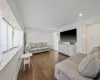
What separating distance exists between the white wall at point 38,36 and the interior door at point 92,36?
15.8 feet

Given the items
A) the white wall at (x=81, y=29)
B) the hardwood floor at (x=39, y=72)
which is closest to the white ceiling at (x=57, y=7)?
the white wall at (x=81, y=29)

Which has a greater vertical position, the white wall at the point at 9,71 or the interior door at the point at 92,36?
the interior door at the point at 92,36

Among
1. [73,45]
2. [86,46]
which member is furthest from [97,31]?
[73,45]

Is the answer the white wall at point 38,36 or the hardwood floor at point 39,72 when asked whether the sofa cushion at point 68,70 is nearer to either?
the hardwood floor at point 39,72

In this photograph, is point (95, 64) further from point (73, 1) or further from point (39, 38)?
point (39, 38)

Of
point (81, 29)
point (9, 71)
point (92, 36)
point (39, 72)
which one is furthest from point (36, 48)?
point (9, 71)

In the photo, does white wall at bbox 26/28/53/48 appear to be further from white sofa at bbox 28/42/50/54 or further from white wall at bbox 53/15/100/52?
white wall at bbox 53/15/100/52

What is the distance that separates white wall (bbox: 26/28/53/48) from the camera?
6832mm

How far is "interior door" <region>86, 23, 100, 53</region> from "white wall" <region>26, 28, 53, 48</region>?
481 cm

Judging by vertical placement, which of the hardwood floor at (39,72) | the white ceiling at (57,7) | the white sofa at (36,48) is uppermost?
the white ceiling at (57,7)

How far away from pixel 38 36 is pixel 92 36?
512cm

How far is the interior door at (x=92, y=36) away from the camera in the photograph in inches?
128

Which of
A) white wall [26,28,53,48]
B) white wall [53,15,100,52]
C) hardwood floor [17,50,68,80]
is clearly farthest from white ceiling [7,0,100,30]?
white wall [26,28,53,48]

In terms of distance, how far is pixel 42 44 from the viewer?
22.0 feet
